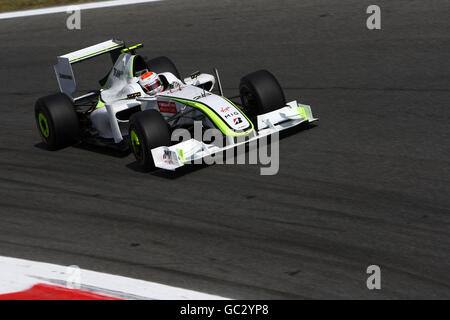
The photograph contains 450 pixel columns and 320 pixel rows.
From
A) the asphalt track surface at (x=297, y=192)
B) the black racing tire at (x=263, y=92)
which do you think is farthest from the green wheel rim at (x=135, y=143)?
the black racing tire at (x=263, y=92)

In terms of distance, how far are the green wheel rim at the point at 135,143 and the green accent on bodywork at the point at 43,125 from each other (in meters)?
1.60

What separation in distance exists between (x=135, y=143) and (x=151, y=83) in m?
1.19

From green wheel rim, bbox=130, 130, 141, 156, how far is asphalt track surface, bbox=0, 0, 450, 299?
0.26 m

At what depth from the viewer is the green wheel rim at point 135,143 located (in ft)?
26.4

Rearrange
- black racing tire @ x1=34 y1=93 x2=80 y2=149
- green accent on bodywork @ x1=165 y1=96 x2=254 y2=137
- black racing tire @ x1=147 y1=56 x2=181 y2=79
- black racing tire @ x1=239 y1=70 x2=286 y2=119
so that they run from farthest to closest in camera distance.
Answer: black racing tire @ x1=147 y1=56 x2=181 y2=79
black racing tire @ x1=34 y1=93 x2=80 y2=149
black racing tire @ x1=239 y1=70 x2=286 y2=119
green accent on bodywork @ x1=165 y1=96 x2=254 y2=137

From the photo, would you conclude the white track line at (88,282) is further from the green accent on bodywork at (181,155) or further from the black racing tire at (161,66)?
the black racing tire at (161,66)

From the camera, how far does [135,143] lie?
Answer: 319 inches

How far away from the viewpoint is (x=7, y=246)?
672 cm

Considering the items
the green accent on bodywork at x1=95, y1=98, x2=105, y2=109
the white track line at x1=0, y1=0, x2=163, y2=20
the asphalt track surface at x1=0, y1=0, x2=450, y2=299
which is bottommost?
the asphalt track surface at x1=0, y1=0, x2=450, y2=299

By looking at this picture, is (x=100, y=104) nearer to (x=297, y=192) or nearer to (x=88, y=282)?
(x=297, y=192)

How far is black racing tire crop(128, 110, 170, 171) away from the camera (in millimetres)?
7754

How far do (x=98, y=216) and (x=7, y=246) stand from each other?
36.8 inches

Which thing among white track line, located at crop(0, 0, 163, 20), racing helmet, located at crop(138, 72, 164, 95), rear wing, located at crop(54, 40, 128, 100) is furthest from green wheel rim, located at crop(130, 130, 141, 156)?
white track line, located at crop(0, 0, 163, 20)

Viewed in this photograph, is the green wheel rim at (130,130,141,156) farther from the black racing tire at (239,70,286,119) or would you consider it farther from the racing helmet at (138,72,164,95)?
the black racing tire at (239,70,286,119)
